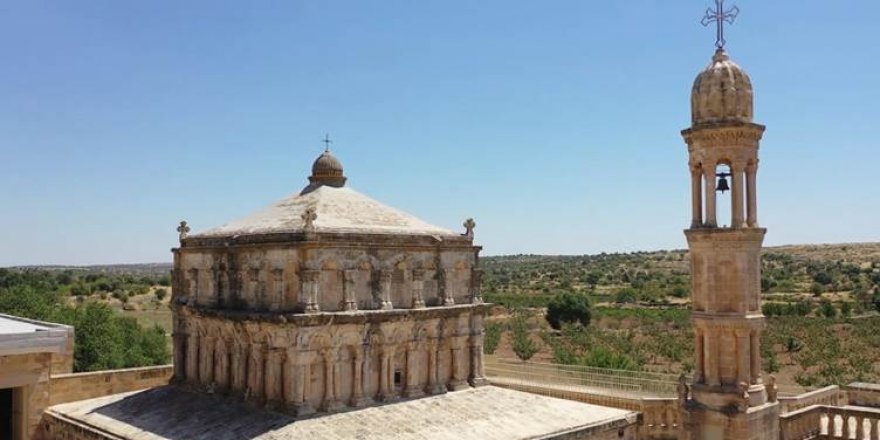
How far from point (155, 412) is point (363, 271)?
7.38 metres

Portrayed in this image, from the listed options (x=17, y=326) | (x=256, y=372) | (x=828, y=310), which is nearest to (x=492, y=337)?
(x=828, y=310)

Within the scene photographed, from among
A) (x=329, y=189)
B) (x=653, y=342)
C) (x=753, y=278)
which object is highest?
(x=329, y=189)

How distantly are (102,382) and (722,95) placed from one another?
21194 millimetres

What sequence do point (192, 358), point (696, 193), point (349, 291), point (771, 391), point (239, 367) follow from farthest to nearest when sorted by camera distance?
point (192, 358)
point (239, 367)
point (349, 291)
point (696, 193)
point (771, 391)

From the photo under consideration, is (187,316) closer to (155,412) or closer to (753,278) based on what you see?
(155,412)

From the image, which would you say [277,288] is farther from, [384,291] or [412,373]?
[412,373]

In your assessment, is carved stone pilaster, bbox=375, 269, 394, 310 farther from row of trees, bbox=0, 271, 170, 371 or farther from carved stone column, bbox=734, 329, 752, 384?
row of trees, bbox=0, 271, 170, 371

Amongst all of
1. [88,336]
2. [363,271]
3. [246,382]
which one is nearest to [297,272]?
[363,271]

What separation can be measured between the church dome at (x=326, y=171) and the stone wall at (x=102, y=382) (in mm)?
8892

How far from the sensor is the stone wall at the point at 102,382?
78.4 ft

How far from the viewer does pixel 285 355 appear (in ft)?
63.8

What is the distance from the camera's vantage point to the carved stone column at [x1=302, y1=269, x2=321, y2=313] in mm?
19297

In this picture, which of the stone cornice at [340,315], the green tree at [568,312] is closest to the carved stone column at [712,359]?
the stone cornice at [340,315]

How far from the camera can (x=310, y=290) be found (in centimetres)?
1939
